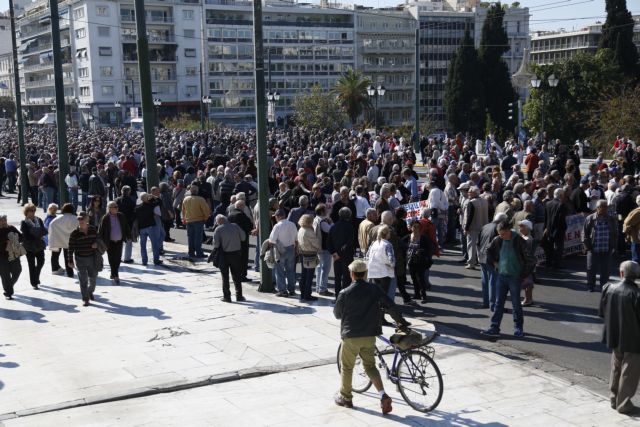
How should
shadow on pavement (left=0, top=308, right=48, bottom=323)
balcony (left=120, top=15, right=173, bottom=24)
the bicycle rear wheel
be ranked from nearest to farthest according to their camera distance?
the bicycle rear wheel
shadow on pavement (left=0, top=308, right=48, bottom=323)
balcony (left=120, top=15, right=173, bottom=24)

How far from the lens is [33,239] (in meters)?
14.8

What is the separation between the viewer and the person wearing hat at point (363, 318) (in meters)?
8.16

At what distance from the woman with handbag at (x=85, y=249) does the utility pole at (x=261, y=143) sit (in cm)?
295

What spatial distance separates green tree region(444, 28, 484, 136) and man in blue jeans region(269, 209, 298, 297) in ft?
213

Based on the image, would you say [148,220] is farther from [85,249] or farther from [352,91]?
[352,91]

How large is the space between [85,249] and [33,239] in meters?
1.95

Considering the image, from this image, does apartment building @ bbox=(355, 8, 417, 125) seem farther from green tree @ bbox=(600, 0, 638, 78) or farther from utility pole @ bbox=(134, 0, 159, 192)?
utility pole @ bbox=(134, 0, 159, 192)

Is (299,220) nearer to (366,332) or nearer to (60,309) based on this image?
(60,309)

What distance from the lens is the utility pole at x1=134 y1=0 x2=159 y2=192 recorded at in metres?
16.3

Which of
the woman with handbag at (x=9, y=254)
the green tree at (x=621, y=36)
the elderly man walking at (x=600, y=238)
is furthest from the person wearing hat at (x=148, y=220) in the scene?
the green tree at (x=621, y=36)

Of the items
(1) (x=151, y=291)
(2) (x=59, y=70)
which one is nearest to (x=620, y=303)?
(1) (x=151, y=291)

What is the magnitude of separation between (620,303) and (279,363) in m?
4.38

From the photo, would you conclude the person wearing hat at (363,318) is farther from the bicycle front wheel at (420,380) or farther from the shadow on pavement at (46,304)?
the shadow on pavement at (46,304)

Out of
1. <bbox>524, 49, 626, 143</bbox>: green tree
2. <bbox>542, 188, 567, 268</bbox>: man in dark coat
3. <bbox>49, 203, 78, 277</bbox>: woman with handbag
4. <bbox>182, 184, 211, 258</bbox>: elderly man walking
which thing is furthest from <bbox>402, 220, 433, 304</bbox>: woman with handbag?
<bbox>524, 49, 626, 143</bbox>: green tree
